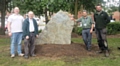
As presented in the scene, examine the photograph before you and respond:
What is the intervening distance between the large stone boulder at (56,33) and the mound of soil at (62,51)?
1.13 ft

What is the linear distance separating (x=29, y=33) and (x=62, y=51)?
142 cm

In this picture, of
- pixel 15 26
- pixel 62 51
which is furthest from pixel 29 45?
pixel 62 51

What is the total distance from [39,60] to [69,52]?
4.42 feet

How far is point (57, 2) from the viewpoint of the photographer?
51.8 ft

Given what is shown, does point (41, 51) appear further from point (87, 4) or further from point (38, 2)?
point (87, 4)

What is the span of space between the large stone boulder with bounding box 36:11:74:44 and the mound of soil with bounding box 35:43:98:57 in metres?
0.35

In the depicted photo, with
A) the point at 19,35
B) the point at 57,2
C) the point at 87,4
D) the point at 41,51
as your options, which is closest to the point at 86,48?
the point at 41,51

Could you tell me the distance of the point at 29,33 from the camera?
27.7 feet

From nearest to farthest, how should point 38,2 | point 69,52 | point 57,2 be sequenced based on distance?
point 69,52 < point 57,2 < point 38,2

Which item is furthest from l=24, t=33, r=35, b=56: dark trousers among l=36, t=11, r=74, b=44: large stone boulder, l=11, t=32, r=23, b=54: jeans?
l=36, t=11, r=74, b=44: large stone boulder

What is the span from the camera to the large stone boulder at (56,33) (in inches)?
382

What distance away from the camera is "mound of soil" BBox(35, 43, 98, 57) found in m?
8.77

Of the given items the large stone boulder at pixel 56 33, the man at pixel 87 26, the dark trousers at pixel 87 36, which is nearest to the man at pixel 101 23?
the man at pixel 87 26

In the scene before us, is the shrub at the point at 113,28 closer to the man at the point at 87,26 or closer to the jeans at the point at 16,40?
the man at the point at 87,26
